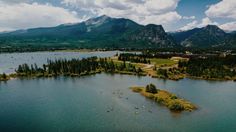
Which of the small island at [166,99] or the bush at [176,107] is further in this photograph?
the small island at [166,99]

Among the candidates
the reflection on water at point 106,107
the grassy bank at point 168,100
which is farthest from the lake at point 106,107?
the grassy bank at point 168,100

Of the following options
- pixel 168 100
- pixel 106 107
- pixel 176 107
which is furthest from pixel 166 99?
pixel 106 107

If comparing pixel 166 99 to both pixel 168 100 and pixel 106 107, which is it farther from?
pixel 106 107

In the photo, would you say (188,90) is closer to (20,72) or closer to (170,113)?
(170,113)

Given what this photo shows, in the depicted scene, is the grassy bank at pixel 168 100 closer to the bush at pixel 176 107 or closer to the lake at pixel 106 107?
the bush at pixel 176 107

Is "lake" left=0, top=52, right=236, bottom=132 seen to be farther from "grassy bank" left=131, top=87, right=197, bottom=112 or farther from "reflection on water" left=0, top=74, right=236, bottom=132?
"grassy bank" left=131, top=87, right=197, bottom=112

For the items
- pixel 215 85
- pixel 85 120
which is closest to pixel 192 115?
pixel 85 120
